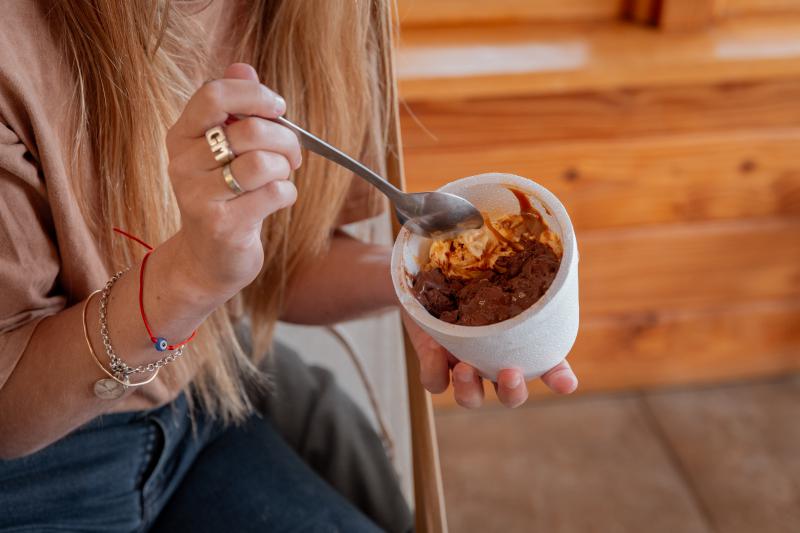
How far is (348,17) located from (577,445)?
123 centimetres

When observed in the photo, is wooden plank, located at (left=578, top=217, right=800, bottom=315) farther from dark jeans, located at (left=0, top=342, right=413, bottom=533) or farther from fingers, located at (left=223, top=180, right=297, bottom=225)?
fingers, located at (left=223, top=180, right=297, bottom=225)

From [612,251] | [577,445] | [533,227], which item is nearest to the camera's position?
[533,227]

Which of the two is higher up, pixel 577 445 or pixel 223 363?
pixel 223 363

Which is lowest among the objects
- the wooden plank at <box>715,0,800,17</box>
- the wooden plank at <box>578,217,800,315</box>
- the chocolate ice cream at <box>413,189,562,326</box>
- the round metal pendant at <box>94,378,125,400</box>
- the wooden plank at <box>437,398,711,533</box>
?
the wooden plank at <box>437,398,711,533</box>

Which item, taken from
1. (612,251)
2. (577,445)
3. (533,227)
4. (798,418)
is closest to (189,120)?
(533,227)

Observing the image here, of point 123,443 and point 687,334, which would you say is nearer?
point 123,443

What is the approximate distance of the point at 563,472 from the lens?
1.71 metres

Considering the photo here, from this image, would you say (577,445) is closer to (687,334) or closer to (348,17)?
(687,334)

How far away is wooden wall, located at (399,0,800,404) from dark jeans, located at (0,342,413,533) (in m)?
0.55

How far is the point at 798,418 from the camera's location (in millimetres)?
1799

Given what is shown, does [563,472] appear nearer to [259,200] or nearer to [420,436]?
[420,436]

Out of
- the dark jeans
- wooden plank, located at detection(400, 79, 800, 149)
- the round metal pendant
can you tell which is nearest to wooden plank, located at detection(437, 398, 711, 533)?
wooden plank, located at detection(400, 79, 800, 149)

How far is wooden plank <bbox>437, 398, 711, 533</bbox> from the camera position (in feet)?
5.31

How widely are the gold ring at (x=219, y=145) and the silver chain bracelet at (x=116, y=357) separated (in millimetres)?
195
